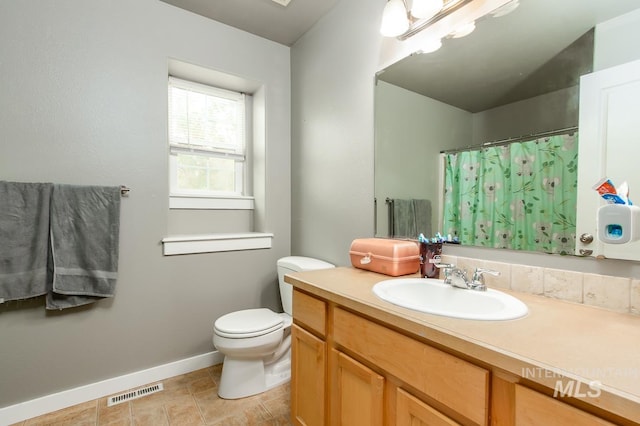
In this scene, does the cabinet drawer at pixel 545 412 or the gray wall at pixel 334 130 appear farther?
the gray wall at pixel 334 130

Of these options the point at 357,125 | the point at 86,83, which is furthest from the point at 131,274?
→ the point at 357,125

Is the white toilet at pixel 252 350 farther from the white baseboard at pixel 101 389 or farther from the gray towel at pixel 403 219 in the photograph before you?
the gray towel at pixel 403 219

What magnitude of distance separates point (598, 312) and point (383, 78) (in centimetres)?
141

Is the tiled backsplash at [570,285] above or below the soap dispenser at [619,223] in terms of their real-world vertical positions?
below

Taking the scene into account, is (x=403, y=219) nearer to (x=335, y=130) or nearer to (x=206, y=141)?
(x=335, y=130)

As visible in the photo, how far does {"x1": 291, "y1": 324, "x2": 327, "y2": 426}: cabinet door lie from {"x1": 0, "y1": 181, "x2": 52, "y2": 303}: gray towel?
1.45 metres

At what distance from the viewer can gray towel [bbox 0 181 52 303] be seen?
1523 mm

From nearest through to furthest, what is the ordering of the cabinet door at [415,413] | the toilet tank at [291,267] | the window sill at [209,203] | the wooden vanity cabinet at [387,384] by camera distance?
the wooden vanity cabinet at [387,384] → the cabinet door at [415,413] → the toilet tank at [291,267] → the window sill at [209,203]

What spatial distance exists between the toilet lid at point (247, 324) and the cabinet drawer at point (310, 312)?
428mm

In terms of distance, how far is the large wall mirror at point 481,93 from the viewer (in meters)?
1.02

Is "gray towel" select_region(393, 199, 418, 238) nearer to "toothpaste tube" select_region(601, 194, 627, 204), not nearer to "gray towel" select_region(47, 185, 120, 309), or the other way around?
"toothpaste tube" select_region(601, 194, 627, 204)

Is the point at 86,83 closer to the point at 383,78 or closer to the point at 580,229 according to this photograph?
the point at 383,78

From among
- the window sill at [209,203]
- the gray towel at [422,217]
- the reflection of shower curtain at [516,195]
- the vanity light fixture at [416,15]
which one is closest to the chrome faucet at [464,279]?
the reflection of shower curtain at [516,195]

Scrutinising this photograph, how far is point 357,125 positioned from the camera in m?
1.83
